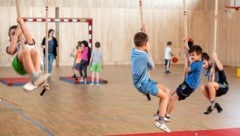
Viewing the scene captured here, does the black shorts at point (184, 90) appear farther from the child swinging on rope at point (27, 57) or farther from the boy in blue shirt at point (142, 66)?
the child swinging on rope at point (27, 57)

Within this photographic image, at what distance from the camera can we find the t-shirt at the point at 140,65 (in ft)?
29.3

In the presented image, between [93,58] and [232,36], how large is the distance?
12.8 m

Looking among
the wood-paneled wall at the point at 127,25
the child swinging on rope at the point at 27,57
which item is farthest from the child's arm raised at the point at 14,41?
the wood-paneled wall at the point at 127,25

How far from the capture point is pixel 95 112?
13.4 meters

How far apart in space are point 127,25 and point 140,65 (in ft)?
69.6

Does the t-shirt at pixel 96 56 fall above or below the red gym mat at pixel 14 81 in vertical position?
above

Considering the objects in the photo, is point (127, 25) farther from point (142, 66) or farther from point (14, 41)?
point (142, 66)

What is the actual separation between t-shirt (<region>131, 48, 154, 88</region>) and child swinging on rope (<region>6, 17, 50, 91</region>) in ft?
5.55

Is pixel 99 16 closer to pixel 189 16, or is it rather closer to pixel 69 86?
pixel 189 16

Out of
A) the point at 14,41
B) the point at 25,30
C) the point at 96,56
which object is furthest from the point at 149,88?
the point at 96,56

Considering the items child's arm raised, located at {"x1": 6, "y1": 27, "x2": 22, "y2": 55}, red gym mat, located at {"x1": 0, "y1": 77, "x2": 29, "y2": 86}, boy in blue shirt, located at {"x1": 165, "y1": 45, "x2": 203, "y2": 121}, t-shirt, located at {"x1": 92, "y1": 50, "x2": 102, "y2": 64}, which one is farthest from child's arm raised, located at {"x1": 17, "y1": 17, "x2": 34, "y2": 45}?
red gym mat, located at {"x1": 0, "y1": 77, "x2": 29, "y2": 86}

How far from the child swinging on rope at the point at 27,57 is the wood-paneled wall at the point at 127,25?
61.6 ft

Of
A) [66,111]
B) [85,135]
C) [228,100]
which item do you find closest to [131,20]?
[228,100]

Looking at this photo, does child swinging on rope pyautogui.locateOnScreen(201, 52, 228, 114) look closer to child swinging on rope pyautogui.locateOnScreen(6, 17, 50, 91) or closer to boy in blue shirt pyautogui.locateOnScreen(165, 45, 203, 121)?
boy in blue shirt pyautogui.locateOnScreen(165, 45, 203, 121)
